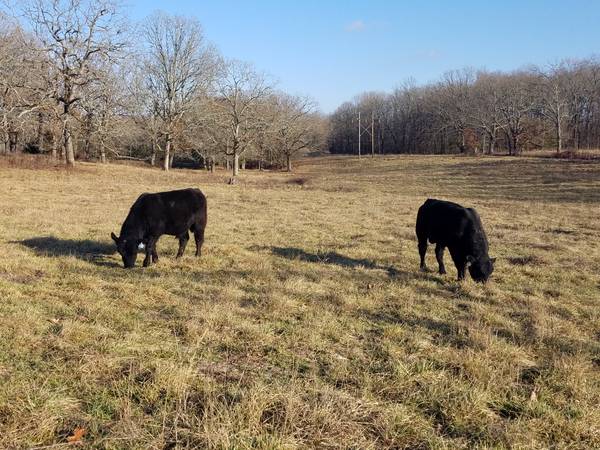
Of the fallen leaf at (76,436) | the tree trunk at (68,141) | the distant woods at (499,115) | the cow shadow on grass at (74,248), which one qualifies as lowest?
the fallen leaf at (76,436)

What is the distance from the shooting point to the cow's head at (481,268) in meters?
8.28

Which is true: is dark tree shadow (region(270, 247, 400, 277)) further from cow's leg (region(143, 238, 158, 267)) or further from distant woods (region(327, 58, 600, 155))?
distant woods (region(327, 58, 600, 155))

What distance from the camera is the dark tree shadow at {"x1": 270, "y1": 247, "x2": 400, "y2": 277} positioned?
949 centimetres

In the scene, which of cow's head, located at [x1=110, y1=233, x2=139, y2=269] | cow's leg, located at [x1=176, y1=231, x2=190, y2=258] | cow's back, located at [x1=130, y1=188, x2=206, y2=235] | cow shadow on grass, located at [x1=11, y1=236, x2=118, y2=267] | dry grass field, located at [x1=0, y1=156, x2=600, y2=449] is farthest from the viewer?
cow's leg, located at [x1=176, y1=231, x2=190, y2=258]

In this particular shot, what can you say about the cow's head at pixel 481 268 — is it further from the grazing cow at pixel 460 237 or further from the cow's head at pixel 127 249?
the cow's head at pixel 127 249

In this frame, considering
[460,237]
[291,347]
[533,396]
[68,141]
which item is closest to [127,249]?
[291,347]

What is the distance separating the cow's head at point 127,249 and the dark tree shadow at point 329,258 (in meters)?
3.19

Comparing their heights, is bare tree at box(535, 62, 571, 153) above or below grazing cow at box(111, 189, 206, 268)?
above

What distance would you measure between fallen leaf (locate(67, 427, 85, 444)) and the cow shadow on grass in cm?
598

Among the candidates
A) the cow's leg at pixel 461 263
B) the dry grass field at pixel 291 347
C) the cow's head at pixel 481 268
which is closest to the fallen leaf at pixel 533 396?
the dry grass field at pixel 291 347

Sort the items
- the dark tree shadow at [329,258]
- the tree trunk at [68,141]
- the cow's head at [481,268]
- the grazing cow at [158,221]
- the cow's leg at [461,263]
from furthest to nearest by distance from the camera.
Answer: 1. the tree trunk at [68,141]
2. the dark tree shadow at [329,258]
3. the grazing cow at [158,221]
4. the cow's leg at [461,263]
5. the cow's head at [481,268]

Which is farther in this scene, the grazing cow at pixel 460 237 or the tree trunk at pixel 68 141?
the tree trunk at pixel 68 141

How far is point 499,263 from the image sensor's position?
10.1 metres

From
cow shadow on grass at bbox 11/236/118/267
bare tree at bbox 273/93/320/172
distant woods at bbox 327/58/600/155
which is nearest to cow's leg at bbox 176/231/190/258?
cow shadow on grass at bbox 11/236/118/267
